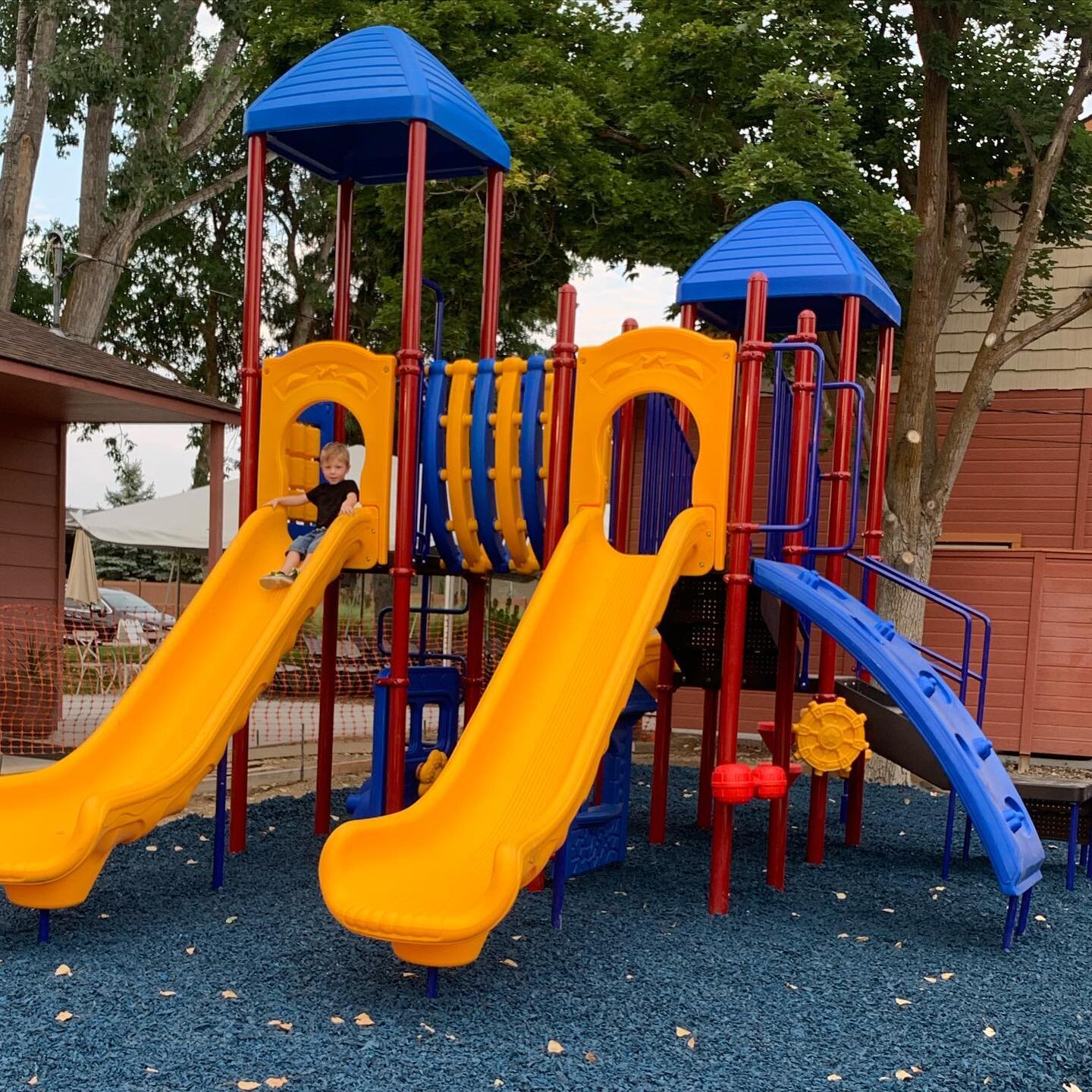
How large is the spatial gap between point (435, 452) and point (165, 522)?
35.5 feet

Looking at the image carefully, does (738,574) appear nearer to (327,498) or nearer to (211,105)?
(327,498)

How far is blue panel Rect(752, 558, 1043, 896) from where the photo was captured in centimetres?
555

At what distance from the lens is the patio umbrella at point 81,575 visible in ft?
57.5

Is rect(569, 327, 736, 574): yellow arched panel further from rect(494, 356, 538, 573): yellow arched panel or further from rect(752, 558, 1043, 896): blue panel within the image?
rect(752, 558, 1043, 896): blue panel

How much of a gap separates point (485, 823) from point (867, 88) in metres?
8.44

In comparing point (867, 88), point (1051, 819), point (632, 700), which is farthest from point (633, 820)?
point (867, 88)

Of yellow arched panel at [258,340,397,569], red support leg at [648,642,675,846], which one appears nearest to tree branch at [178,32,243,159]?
yellow arched panel at [258,340,397,569]

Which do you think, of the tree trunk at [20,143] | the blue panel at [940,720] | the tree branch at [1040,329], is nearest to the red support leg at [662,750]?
the blue panel at [940,720]

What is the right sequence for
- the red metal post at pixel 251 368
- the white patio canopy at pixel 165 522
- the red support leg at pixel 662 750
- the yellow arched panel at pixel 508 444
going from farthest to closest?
the white patio canopy at pixel 165 522, the red support leg at pixel 662 750, the red metal post at pixel 251 368, the yellow arched panel at pixel 508 444

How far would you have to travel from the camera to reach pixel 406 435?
638cm

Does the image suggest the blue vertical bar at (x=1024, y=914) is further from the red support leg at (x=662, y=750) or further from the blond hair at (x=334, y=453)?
the blond hair at (x=334, y=453)

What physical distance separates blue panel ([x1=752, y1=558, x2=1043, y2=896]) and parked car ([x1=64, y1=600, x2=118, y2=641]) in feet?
37.5

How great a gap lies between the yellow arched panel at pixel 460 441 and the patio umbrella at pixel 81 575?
Answer: 12138 mm

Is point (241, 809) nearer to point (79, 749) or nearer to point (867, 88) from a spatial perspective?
point (79, 749)
